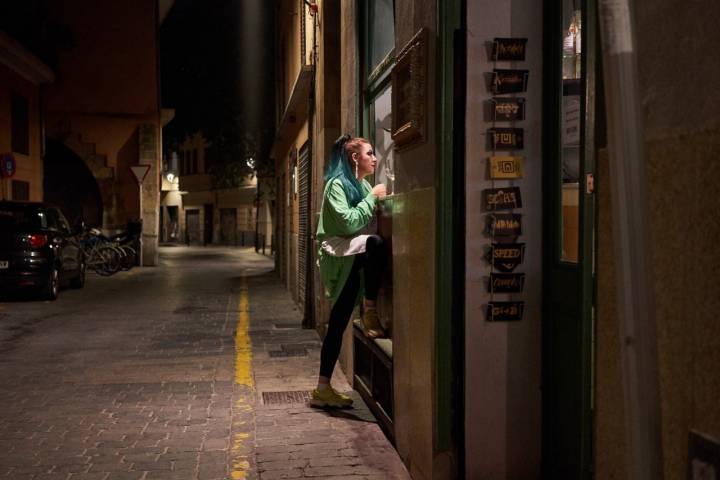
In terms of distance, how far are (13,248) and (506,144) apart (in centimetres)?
1199

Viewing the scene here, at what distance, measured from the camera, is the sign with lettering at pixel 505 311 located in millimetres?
3760

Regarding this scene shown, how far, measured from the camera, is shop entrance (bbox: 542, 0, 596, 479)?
11.5ft

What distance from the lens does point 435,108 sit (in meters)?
3.77

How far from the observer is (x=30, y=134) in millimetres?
21594

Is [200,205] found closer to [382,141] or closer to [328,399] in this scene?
[382,141]

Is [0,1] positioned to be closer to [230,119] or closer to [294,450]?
[230,119]

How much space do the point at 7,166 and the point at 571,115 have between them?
58.6ft

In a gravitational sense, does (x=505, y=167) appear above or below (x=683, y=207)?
above

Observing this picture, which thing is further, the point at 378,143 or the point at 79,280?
the point at 79,280

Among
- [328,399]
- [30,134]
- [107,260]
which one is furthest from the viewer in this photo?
[30,134]

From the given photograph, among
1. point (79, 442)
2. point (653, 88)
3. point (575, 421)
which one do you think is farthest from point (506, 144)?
point (79, 442)

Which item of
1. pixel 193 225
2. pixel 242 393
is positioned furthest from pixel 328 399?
pixel 193 225

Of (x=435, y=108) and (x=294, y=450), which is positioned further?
(x=294, y=450)

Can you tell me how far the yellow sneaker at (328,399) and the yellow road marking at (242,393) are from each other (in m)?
0.52
